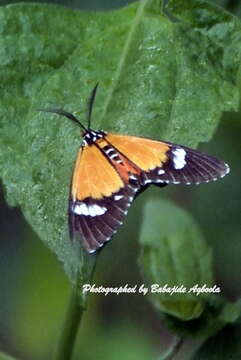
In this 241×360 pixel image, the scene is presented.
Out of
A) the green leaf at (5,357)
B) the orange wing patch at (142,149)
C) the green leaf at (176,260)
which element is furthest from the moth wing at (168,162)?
the green leaf at (5,357)

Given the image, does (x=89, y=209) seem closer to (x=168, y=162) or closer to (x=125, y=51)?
(x=168, y=162)

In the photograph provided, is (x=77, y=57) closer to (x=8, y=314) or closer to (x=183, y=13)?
(x=183, y=13)

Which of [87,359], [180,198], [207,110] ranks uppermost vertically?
[207,110]

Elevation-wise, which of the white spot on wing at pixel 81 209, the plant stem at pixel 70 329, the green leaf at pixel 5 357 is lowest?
the green leaf at pixel 5 357

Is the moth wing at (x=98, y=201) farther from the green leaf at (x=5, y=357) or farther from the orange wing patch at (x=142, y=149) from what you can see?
the green leaf at (x=5, y=357)

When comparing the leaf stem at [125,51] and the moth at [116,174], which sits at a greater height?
the leaf stem at [125,51]

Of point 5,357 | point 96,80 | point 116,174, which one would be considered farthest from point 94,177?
point 5,357

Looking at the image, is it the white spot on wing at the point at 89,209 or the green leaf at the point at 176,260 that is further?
the green leaf at the point at 176,260

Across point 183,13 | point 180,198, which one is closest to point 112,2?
point 183,13
